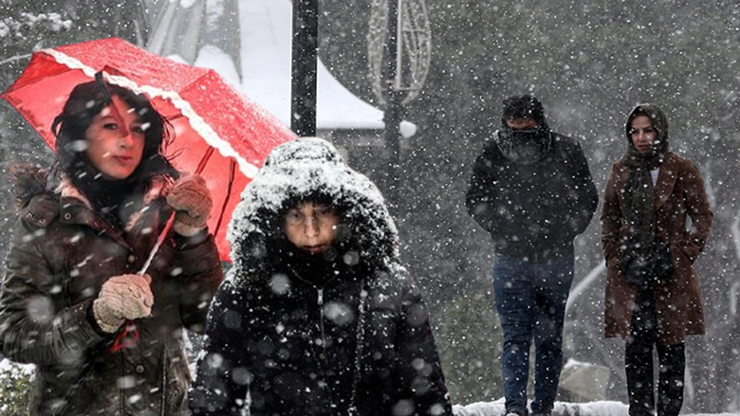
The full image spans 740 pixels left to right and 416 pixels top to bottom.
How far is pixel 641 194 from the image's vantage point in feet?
21.4

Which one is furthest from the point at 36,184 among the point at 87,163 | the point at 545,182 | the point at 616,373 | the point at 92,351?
the point at 616,373

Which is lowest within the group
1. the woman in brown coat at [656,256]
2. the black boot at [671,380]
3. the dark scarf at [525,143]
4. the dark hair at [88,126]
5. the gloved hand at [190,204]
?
the black boot at [671,380]

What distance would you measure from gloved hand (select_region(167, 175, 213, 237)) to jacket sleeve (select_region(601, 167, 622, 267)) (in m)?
3.61

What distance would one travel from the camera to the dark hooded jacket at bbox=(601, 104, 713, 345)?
654 cm

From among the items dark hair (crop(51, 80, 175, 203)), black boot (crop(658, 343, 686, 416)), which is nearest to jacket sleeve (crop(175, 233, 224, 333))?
dark hair (crop(51, 80, 175, 203))

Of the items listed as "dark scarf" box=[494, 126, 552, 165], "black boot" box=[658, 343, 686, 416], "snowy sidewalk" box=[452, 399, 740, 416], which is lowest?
"snowy sidewalk" box=[452, 399, 740, 416]

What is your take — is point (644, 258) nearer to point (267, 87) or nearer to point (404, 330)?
point (404, 330)

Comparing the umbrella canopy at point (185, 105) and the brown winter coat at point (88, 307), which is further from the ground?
the umbrella canopy at point (185, 105)

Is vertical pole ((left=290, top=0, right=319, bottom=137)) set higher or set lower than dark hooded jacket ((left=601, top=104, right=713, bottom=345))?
higher

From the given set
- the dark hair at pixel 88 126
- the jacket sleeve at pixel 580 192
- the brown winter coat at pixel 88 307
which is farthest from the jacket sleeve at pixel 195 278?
the jacket sleeve at pixel 580 192

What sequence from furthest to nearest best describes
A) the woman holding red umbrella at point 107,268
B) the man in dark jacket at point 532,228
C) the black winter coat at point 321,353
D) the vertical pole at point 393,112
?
1. the vertical pole at point 393,112
2. the man in dark jacket at point 532,228
3. the woman holding red umbrella at point 107,268
4. the black winter coat at point 321,353

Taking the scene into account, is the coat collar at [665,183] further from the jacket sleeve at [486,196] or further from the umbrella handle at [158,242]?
the umbrella handle at [158,242]

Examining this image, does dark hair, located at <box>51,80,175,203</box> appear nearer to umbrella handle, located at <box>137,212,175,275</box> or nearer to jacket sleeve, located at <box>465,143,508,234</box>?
umbrella handle, located at <box>137,212,175,275</box>

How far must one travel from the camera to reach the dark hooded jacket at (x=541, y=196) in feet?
21.0
